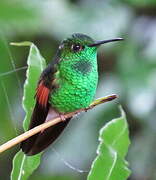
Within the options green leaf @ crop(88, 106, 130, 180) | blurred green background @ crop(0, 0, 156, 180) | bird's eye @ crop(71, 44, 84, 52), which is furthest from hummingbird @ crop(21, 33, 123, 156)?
blurred green background @ crop(0, 0, 156, 180)

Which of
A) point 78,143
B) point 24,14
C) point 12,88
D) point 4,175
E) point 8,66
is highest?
point 24,14

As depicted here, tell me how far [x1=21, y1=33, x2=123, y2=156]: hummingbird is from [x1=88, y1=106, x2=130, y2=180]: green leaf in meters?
0.31

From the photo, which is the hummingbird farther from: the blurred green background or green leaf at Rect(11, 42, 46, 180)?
the blurred green background

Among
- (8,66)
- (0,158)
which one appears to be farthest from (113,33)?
(0,158)

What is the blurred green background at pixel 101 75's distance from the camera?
248 centimetres

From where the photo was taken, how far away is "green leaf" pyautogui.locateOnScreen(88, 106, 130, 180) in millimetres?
1194

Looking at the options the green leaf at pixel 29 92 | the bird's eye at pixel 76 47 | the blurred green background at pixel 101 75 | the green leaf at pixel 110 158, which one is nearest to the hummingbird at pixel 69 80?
the bird's eye at pixel 76 47

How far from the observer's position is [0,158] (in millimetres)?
3121

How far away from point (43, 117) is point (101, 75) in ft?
4.70

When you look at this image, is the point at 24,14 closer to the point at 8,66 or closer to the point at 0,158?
the point at 8,66

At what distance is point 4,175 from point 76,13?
3.68ft

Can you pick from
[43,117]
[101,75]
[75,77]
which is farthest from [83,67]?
[101,75]

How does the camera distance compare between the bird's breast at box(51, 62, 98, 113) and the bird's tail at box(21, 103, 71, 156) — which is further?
the bird's breast at box(51, 62, 98, 113)

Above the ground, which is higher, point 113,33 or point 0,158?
point 113,33
